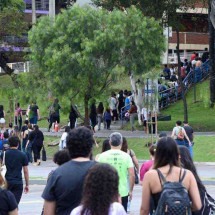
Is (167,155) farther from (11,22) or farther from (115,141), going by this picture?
(11,22)

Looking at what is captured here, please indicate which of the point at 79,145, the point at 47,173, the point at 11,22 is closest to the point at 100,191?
the point at 79,145

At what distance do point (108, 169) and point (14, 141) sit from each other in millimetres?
6851

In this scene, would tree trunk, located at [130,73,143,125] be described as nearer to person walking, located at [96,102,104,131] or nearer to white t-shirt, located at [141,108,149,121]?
white t-shirt, located at [141,108,149,121]

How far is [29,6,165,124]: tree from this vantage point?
35.0 meters

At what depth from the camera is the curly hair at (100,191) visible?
671 centimetres

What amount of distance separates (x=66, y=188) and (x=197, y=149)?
2524 cm

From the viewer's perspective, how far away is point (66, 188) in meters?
7.82

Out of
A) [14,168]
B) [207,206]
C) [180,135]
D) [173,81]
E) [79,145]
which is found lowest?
[207,206]

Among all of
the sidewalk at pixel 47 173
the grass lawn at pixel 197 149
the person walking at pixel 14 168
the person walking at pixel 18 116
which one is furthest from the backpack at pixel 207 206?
the person walking at pixel 18 116

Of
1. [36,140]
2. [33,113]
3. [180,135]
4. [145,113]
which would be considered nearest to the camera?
[180,135]

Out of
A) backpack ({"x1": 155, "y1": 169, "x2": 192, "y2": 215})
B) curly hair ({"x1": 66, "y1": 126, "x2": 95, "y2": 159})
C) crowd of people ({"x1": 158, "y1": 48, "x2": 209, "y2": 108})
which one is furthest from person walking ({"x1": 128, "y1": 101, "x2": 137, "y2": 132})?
backpack ({"x1": 155, "y1": 169, "x2": 192, "y2": 215})

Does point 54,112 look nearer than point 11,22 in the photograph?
Yes

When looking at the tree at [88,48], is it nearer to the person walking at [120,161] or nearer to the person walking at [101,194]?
the person walking at [120,161]

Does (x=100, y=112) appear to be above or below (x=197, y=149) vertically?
above
